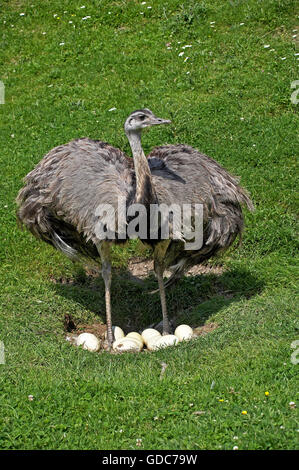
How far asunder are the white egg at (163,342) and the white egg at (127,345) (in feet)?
0.43

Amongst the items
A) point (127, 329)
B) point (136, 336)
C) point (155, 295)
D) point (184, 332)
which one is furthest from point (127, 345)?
point (155, 295)

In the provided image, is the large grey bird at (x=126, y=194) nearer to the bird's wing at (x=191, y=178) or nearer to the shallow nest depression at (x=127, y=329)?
the bird's wing at (x=191, y=178)

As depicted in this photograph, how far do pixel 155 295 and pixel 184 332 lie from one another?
1.21m

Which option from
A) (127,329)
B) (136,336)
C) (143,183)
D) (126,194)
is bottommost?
(127,329)

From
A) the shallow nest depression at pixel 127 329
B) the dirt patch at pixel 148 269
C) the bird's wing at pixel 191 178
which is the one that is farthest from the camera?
the dirt patch at pixel 148 269

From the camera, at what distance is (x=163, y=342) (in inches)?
292

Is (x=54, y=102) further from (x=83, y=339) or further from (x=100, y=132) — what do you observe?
(x=83, y=339)

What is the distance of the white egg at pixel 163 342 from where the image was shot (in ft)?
24.2

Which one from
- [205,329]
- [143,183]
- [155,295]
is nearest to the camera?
[143,183]

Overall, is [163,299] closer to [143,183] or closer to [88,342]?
[88,342]

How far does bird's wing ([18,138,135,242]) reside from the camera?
24.2 ft

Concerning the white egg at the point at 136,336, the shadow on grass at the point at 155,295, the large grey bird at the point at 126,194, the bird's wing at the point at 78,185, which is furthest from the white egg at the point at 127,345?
the bird's wing at the point at 78,185

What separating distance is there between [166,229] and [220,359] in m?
1.39

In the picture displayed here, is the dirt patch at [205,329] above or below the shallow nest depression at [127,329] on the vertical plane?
above
